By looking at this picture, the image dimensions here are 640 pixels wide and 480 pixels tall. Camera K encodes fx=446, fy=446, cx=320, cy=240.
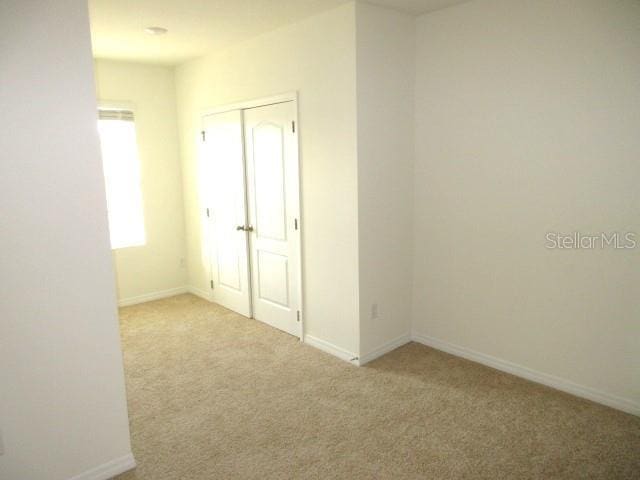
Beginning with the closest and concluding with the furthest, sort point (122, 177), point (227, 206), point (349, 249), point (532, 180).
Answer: point (532, 180), point (349, 249), point (227, 206), point (122, 177)

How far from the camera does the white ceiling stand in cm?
301

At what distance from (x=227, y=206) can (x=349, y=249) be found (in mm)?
1741

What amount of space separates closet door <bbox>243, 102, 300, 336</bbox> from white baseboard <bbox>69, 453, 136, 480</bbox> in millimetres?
1840

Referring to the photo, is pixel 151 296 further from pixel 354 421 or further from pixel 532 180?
pixel 532 180

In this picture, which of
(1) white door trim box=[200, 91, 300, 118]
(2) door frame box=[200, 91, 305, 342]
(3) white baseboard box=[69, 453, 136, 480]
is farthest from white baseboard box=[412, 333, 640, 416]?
(3) white baseboard box=[69, 453, 136, 480]

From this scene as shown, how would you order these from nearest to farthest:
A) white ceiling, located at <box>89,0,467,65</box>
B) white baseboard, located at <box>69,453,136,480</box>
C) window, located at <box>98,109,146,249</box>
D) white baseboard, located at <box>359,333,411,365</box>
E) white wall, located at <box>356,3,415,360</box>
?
1. white baseboard, located at <box>69,453,136,480</box>
2. white ceiling, located at <box>89,0,467,65</box>
3. white wall, located at <box>356,3,415,360</box>
4. white baseboard, located at <box>359,333,411,365</box>
5. window, located at <box>98,109,146,249</box>

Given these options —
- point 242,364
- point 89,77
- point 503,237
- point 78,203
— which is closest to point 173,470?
point 242,364

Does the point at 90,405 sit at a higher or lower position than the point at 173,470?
higher

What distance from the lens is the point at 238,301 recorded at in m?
4.68

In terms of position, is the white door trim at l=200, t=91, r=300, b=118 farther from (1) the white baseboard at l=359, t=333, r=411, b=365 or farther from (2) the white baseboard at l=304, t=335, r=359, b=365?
(1) the white baseboard at l=359, t=333, r=411, b=365

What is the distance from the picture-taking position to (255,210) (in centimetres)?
425

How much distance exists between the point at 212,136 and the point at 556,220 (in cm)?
331

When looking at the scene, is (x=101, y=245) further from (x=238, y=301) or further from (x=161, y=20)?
(x=238, y=301)

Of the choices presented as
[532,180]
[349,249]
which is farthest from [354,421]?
[532,180]
